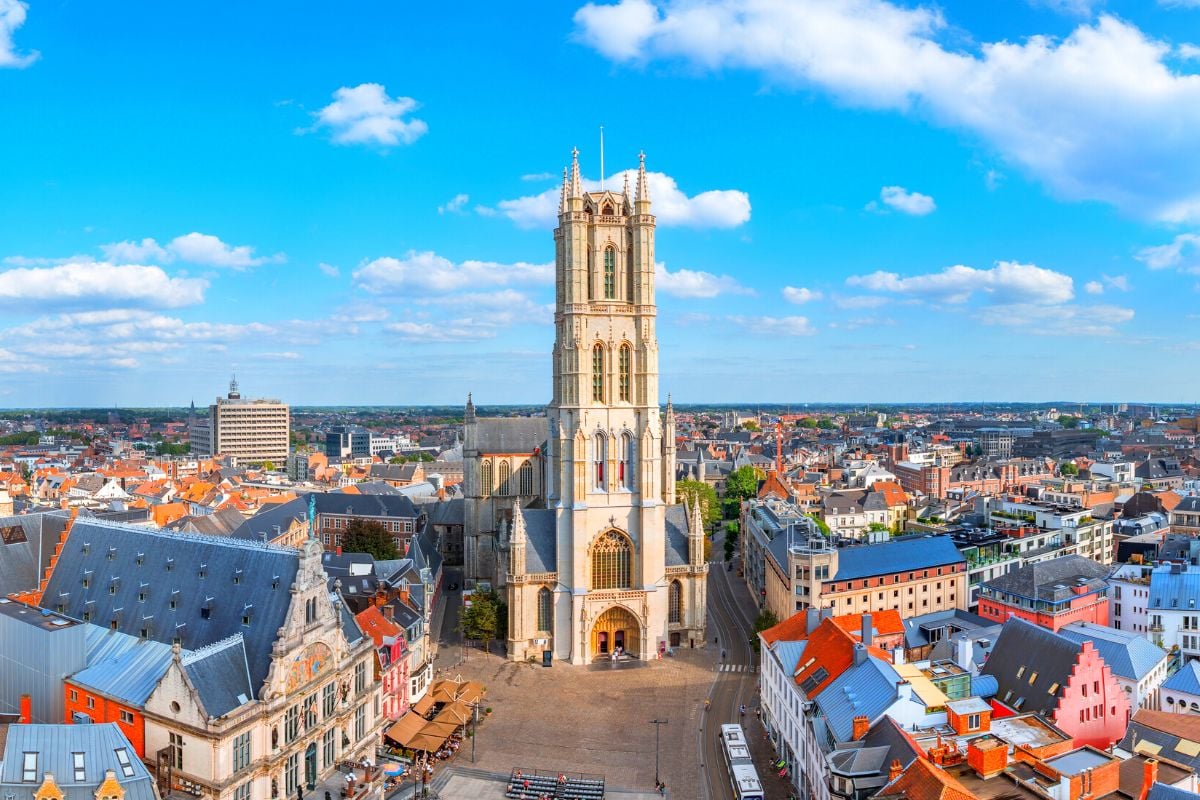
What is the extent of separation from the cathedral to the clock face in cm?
3102

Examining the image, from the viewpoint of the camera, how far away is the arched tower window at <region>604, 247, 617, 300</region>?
96.4 m

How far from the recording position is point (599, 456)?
311ft

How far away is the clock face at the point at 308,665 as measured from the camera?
58.6m

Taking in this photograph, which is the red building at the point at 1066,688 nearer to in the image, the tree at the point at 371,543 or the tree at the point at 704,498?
the tree at the point at 371,543

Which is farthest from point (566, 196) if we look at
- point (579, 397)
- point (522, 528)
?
point (522, 528)

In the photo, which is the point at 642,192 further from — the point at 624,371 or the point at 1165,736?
the point at 1165,736

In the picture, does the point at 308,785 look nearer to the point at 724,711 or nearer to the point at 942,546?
the point at 724,711

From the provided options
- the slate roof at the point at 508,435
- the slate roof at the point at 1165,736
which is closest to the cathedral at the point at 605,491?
the slate roof at the point at 508,435

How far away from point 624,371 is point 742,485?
323 feet

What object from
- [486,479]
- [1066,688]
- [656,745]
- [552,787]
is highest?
[486,479]

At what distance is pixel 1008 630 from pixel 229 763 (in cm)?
5845

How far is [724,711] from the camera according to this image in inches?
3054

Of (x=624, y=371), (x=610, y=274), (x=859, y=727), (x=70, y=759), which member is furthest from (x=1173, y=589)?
(x=70, y=759)

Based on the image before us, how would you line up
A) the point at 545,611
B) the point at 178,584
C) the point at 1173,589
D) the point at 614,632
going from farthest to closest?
the point at 614,632
the point at 545,611
the point at 1173,589
the point at 178,584
